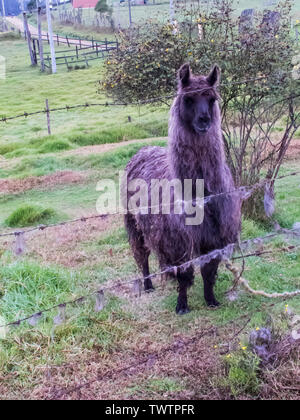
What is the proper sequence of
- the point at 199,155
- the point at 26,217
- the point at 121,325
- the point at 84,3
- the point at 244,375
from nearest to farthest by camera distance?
the point at 244,375 → the point at 199,155 → the point at 121,325 → the point at 26,217 → the point at 84,3

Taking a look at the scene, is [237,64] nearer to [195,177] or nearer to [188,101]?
[188,101]

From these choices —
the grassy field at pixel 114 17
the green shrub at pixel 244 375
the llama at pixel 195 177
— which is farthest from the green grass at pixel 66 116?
the grassy field at pixel 114 17

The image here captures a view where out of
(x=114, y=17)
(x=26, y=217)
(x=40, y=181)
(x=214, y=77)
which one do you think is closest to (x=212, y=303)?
(x=214, y=77)

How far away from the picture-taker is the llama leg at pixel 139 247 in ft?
19.5

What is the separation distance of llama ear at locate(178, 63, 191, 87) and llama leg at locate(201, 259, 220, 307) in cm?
188

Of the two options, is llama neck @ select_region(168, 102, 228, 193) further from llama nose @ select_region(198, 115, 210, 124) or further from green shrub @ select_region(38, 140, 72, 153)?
green shrub @ select_region(38, 140, 72, 153)

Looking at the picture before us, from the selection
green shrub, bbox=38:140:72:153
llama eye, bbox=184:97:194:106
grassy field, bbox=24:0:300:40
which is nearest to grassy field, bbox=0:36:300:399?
llama eye, bbox=184:97:194:106

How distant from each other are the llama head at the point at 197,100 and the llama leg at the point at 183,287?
1.53m

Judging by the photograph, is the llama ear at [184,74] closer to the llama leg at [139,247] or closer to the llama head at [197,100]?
the llama head at [197,100]

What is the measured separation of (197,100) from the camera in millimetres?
4340

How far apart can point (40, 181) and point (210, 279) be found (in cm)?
746

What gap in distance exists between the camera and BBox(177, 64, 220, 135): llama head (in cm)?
429

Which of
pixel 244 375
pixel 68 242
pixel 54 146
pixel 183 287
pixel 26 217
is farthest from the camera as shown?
pixel 54 146

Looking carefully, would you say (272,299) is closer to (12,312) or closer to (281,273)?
(281,273)
